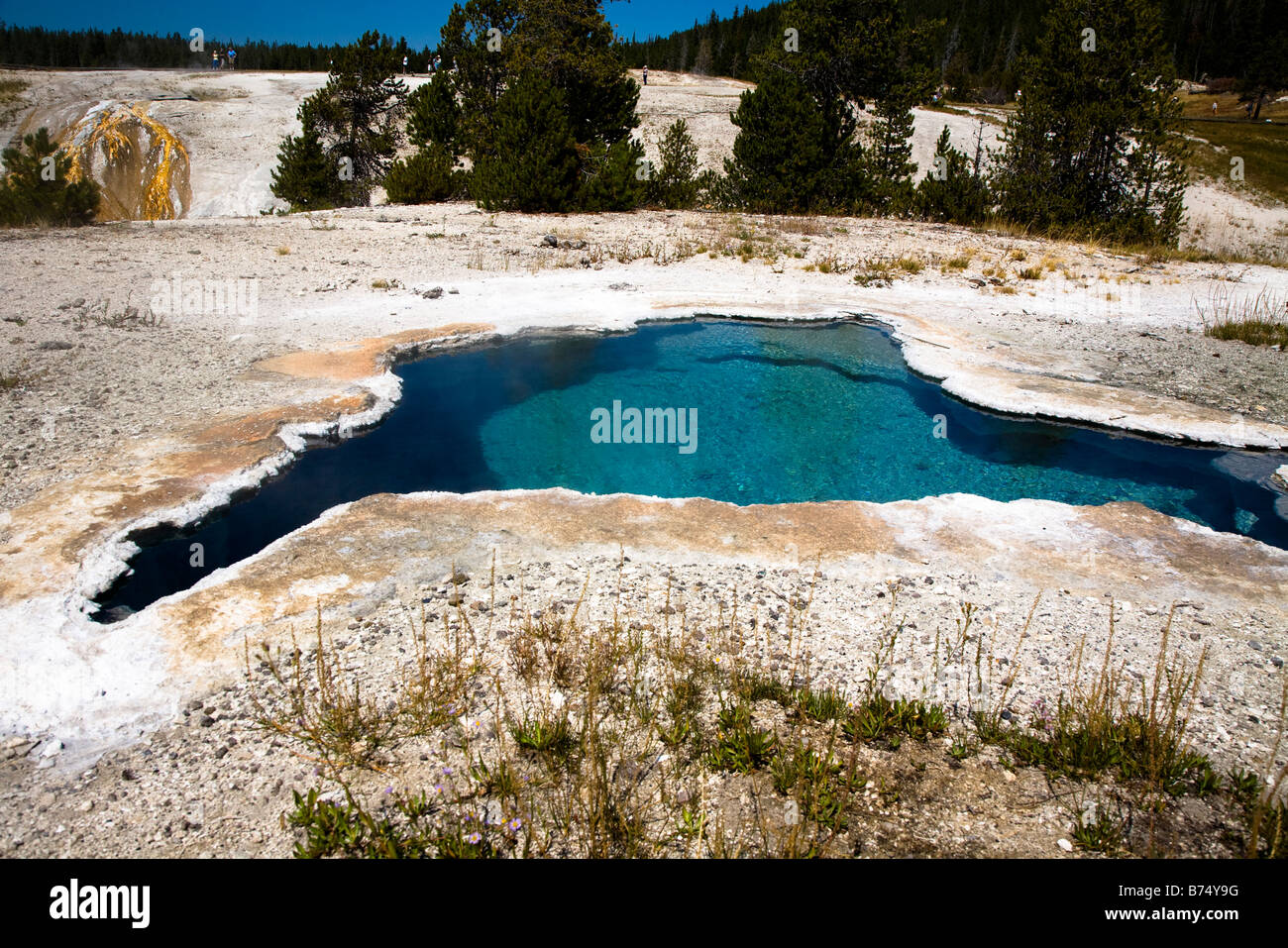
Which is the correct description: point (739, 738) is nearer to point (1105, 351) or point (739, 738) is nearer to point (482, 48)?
point (1105, 351)

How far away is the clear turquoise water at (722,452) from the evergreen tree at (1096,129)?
39.5 feet

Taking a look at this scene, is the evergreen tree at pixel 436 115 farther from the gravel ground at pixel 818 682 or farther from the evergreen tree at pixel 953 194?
→ the gravel ground at pixel 818 682

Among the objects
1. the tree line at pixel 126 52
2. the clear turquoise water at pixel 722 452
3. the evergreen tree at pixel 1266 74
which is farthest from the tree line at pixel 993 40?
the clear turquoise water at pixel 722 452

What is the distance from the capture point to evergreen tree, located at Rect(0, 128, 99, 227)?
16.6m

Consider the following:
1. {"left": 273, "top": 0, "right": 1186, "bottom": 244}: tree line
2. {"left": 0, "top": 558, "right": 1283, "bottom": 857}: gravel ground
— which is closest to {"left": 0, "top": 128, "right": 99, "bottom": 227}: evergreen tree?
{"left": 273, "top": 0, "right": 1186, "bottom": 244}: tree line

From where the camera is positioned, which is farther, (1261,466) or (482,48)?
(482,48)

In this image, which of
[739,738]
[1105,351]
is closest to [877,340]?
[1105,351]

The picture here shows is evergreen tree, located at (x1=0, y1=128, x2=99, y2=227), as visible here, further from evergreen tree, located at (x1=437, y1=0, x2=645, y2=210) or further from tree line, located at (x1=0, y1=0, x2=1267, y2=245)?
evergreen tree, located at (x1=437, y1=0, x2=645, y2=210)

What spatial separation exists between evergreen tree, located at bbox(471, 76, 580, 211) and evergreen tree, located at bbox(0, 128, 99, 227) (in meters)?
9.26

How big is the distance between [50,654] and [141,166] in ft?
96.2

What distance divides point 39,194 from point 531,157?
11171mm

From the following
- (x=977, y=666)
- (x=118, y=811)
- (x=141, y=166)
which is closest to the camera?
(x=118, y=811)

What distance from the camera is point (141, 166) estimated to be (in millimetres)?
26516

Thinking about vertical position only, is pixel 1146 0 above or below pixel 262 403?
above
